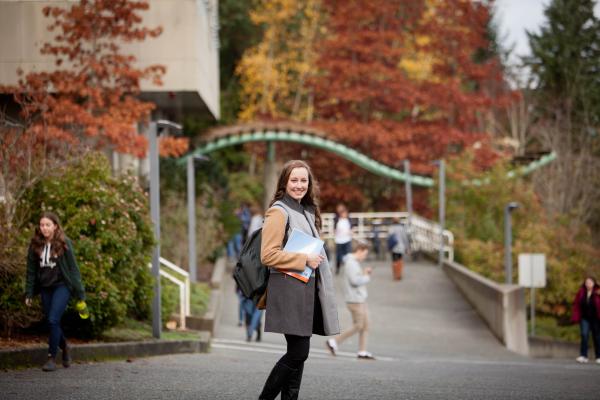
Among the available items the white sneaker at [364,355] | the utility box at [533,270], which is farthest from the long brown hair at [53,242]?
the utility box at [533,270]

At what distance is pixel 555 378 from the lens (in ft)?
41.7

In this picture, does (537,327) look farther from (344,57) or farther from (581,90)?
(581,90)

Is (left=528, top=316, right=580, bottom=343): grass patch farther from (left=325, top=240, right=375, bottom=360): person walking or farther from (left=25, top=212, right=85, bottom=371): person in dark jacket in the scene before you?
(left=25, top=212, right=85, bottom=371): person in dark jacket

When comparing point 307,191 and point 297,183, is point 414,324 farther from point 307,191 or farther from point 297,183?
point 297,183

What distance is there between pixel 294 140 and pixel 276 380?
31032 millimetres

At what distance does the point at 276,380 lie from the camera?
7.33 metres

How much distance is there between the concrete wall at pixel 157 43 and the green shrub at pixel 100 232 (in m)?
10.1

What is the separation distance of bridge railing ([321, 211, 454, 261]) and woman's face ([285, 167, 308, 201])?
25070 mm

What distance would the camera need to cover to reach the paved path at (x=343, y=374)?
9445 mm

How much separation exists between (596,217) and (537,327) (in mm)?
13707

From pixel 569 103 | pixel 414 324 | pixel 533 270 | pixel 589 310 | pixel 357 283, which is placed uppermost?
pixel 569 103

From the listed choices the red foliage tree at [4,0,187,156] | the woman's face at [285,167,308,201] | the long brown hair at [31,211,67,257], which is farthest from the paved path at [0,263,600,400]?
the red foliage tree at [4,0,187,156]

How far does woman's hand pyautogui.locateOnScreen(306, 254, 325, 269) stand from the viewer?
23.6 feet

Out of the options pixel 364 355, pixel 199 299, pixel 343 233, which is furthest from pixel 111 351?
pixel 343 233
